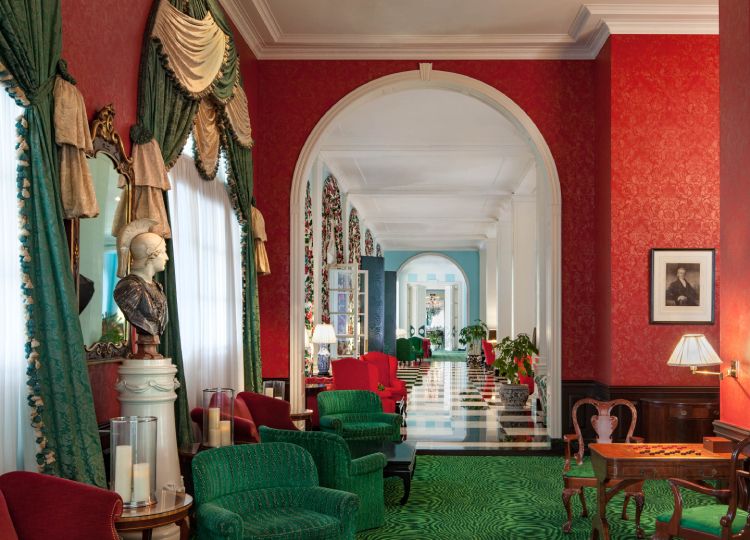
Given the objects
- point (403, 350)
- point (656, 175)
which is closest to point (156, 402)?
point (656, 175)

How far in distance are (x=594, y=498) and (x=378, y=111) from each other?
6.16 metres

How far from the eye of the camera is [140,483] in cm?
392

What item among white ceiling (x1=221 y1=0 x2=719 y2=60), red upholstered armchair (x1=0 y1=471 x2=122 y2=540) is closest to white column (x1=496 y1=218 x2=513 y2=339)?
white ceiling (x1=221 y1=0 x2=719 y2=60)

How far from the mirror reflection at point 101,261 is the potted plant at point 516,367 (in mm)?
9180

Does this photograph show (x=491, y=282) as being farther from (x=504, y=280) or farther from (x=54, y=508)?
(x=54, y=508)

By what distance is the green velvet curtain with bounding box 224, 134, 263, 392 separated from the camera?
7895 mm

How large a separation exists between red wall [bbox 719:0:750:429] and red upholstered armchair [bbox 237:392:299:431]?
11.4ft

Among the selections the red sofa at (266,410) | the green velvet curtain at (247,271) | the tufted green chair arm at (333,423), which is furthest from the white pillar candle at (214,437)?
the tufted green chair arm at (333,423)

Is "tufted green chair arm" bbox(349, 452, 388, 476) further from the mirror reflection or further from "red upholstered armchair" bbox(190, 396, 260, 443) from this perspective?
the mirror reflection

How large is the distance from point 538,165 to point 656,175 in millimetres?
1481

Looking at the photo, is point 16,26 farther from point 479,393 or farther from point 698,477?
point 479,393

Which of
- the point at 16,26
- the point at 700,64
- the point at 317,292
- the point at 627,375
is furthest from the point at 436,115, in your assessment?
the point at 16,26

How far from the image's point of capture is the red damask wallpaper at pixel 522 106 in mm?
9164

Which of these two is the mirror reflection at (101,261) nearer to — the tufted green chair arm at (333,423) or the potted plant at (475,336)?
the tufted green chair arm at (333,423)
